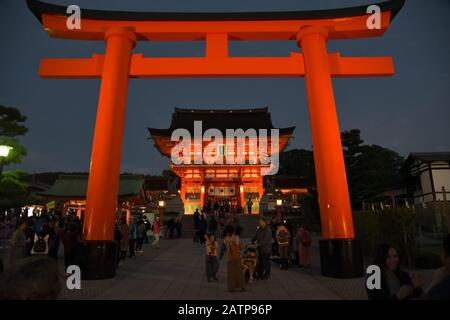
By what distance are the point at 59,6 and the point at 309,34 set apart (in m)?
6.92

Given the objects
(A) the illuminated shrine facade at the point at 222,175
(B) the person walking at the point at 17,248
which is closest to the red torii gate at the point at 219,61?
(B) the person walking at the point at 17,248

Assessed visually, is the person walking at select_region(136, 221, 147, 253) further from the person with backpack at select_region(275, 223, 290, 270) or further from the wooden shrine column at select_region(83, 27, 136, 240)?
the person with backpack at select_region(275, 223, 290, 270)

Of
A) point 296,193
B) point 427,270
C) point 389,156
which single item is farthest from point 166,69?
point 389,156

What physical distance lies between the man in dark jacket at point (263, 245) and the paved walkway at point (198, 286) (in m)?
0.31

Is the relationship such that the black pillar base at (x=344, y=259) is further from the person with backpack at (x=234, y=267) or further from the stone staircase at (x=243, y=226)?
the stone staircase at (x=243, y=226)

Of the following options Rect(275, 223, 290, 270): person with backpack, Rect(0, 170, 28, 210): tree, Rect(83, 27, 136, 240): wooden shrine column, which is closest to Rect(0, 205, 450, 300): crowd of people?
Rect(275, 223, 290, 270): person with backpack

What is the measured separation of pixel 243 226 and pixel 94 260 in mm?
14783

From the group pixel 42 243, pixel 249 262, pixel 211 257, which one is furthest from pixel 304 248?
pixel 42 243

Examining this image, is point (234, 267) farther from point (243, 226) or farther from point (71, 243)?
point (243, 226)

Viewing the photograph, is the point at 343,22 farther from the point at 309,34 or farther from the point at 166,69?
the point at 166,69

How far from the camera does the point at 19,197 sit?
14.2 m

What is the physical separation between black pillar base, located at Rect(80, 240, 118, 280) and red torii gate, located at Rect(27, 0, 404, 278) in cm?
94

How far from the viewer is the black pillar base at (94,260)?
6.93 meters

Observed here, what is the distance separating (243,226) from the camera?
2091 centimetres
